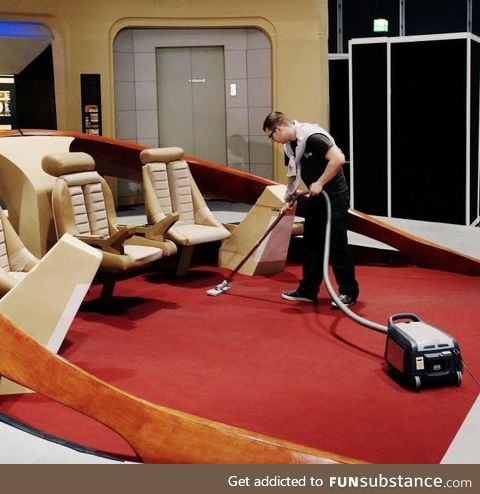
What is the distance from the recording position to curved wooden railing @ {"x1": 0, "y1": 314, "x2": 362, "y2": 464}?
9.49 ft

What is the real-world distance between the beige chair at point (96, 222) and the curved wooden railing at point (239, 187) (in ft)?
3.32

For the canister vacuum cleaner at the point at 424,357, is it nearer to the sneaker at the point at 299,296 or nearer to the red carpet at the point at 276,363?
the red carpet at the point at 276,363

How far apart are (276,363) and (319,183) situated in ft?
4.64

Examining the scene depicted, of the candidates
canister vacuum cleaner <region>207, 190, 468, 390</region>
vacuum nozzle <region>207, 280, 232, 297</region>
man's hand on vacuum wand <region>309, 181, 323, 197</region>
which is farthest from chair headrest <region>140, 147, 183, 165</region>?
canister vacuum cleaner <region>207, 190, 468, 390</region>

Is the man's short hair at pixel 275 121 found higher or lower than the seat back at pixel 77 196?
higher

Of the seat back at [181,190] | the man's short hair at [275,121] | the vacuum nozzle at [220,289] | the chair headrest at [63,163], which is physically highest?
the man's short hair at [275,121]

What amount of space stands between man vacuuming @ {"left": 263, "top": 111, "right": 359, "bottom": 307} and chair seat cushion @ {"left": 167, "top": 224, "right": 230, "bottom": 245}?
124cm

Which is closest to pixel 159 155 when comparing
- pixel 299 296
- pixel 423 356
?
pixel 299 296

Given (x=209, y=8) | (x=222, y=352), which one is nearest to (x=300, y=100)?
(x=209, y=8)

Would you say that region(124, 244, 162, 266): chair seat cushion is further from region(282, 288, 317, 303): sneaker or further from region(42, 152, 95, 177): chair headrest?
region(282, 288, 317, 303): sneaker

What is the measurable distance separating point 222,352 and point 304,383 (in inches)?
29.4

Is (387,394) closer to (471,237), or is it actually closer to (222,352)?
(222,352)

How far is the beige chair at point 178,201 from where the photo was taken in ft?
23.0

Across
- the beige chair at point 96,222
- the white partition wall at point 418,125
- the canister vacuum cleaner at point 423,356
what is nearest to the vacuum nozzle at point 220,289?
the beige chair at point 96,222
